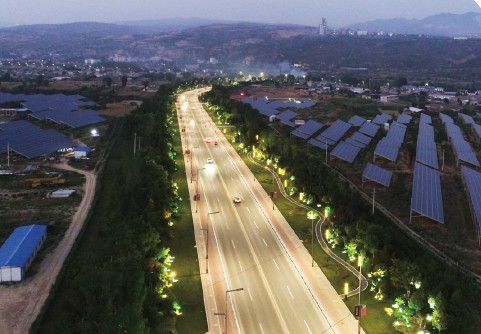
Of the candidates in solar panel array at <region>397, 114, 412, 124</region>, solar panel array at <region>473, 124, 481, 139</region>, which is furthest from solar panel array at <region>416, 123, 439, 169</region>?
solar panel array at <region>397, 114, 412, 124</region>

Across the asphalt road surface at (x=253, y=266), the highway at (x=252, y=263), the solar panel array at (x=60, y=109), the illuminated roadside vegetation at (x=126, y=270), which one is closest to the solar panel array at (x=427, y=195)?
the highway at (x=252, y=263)

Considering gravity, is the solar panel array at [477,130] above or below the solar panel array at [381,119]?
below

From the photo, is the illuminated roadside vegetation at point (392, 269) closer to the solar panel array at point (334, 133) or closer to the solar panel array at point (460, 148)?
the solar panel array at point (460, 148)

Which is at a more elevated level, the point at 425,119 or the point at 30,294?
the point at 30,294

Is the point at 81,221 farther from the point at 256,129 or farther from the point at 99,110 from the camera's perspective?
the point at 99,110

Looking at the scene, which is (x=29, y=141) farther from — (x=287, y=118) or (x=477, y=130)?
(x=477, y=130)

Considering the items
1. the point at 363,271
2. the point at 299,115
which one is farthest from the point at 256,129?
the point at 363,271

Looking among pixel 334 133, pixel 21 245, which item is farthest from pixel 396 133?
pixel 21 245

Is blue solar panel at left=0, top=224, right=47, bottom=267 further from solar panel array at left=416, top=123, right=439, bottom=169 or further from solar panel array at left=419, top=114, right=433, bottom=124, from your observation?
solar panel array at left=419, top=114, right=433, bottom=124
